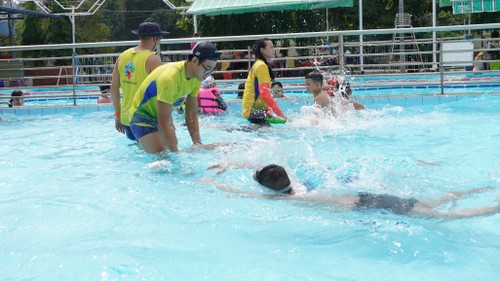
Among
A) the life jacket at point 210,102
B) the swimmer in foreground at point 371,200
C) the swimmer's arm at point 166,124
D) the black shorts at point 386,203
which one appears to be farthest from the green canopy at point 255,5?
the black shorts at point 386,203

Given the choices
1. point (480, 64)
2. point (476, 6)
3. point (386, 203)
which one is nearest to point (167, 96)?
point (386, 203)

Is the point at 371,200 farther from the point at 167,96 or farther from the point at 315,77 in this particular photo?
the point at 315,77

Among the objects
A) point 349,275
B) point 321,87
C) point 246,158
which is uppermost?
point 321,87

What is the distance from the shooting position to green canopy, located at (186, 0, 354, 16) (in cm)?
1972

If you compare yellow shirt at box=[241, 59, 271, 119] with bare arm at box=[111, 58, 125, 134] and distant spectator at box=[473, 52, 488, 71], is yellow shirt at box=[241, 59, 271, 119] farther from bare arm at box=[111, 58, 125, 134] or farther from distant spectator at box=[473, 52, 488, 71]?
distant spectator at box=[473, 52, 488, 71]

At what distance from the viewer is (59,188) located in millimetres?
5836

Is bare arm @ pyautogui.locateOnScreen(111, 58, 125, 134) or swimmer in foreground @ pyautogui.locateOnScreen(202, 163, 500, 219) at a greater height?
bare arm @ pyautogui.locateOnScreen(111, 58, 125, 134)

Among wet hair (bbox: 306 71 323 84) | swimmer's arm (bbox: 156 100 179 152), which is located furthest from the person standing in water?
wet hair (bbox: 306 71 323 84)

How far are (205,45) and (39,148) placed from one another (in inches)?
162

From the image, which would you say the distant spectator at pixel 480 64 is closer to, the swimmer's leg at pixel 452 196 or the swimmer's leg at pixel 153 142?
the swimmer's leg at pixel 452 196

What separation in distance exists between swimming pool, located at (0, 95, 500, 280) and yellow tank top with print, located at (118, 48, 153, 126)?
62 centimetres

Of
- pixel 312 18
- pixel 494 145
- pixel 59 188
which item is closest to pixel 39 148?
pixel 59 188

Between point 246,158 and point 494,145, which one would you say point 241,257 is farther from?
point 494,145

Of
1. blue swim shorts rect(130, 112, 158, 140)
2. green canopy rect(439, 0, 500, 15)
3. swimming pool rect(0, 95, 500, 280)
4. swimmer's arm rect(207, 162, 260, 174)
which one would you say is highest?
green canopy rect(439, 0, 500, 15)
